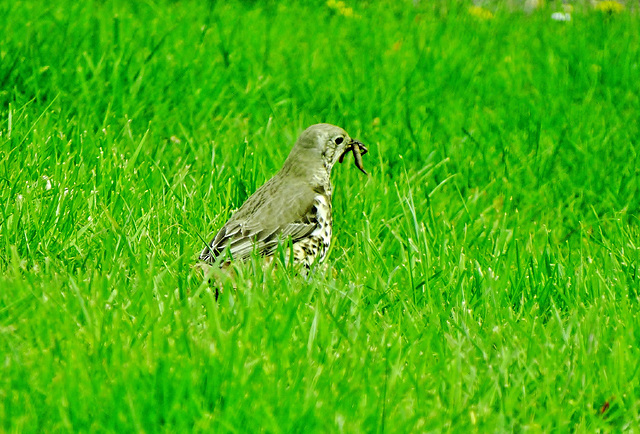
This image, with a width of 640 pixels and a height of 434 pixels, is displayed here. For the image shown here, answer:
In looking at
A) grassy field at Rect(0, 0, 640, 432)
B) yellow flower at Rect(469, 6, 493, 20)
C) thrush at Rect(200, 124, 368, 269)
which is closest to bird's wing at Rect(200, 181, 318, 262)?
thrush at Rect(200, 124, 368, 269)

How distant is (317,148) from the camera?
4.64 m

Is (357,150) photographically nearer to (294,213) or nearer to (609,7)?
(294,213)

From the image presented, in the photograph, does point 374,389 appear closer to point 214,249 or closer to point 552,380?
point 552,380

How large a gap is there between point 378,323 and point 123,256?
1259 millimetres

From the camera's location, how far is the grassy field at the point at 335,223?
287 cm

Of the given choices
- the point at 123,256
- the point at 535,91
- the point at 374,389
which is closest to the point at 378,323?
the point at 374,389

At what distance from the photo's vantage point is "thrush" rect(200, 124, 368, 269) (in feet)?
13.4

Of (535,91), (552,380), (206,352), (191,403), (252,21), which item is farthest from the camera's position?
(252,21)

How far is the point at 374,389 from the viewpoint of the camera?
2.92 metres

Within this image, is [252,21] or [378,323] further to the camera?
[252,21]

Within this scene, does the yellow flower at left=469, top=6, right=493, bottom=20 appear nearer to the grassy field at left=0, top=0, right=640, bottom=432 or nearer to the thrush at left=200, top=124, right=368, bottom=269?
the grassy field at left=0, top=0, right=640, bottom=432

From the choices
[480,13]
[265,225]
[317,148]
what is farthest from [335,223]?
[480,13]

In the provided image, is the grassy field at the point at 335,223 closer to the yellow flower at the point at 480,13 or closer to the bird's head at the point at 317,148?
the bird's head at the point at 317,148

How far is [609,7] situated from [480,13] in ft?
5.45
